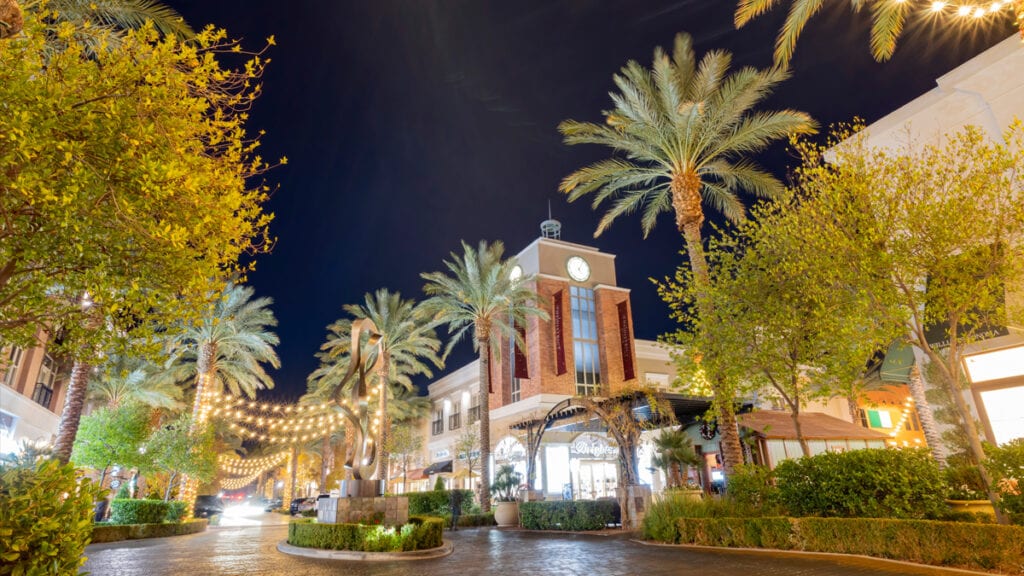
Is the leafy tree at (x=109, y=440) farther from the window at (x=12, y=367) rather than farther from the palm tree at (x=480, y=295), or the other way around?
the palm tree at (x=480, y=295)

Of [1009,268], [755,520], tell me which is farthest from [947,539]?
[1009,268]

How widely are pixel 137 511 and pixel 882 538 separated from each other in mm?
25755

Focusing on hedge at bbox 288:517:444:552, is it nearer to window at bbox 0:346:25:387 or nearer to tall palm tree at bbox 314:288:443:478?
tall palm tree at bbox 314:288:443:478

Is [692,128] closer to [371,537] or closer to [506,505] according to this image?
[371,537]

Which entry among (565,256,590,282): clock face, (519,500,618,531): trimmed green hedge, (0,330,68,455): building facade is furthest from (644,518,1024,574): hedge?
(565,256,590,282): clock face

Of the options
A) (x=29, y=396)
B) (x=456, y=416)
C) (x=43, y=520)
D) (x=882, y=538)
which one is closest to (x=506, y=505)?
(x=882, y=538)

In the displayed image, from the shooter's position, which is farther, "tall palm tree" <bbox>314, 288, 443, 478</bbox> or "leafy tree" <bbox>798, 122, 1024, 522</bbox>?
"tall palm tree" <bbox>314, 288, 443, 478</bbox>

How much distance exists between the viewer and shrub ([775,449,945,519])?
10805mm

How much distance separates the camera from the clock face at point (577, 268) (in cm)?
4347

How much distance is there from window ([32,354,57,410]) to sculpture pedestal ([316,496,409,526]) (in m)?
28.2

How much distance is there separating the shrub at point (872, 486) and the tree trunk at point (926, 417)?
9.66 m

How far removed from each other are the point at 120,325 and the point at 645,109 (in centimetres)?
1748

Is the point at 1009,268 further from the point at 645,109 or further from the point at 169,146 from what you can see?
the point at 169,146

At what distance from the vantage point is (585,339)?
4222 cm
